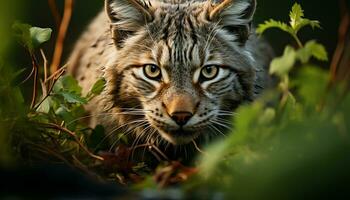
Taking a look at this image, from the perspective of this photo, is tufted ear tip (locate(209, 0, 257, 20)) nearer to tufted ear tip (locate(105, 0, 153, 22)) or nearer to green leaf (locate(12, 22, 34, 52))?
tufted ear tip (locate(105, 0, 153, 22))

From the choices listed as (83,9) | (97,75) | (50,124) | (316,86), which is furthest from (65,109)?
(83,9)

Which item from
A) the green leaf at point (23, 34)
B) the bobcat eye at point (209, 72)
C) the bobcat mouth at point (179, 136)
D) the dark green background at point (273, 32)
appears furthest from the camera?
the dark green background at point (273, 32)

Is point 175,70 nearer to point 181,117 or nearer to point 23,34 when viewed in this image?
point 181,117

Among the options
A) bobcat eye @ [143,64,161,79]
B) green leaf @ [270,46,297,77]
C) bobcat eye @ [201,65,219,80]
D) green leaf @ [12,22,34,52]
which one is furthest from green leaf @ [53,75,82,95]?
green leaf @ [270,46,297,77]

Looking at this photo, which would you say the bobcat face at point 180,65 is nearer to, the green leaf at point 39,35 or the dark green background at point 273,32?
the green leaf at point 39,35

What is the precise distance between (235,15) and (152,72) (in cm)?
51

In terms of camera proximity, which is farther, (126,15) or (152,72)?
(126,15)

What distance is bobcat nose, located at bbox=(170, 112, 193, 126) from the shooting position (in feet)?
11.5

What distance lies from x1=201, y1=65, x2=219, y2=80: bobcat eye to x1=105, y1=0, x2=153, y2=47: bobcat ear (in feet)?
1.30

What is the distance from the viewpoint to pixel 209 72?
3.78m

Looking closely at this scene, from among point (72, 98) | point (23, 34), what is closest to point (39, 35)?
point (23, 34)

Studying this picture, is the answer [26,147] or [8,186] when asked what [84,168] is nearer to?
[26,147]

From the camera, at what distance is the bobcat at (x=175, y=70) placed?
362 centimetres

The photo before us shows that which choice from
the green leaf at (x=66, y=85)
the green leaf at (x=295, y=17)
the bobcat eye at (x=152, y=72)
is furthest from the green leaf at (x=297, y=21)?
the green leaf at (x=66, y=85)
